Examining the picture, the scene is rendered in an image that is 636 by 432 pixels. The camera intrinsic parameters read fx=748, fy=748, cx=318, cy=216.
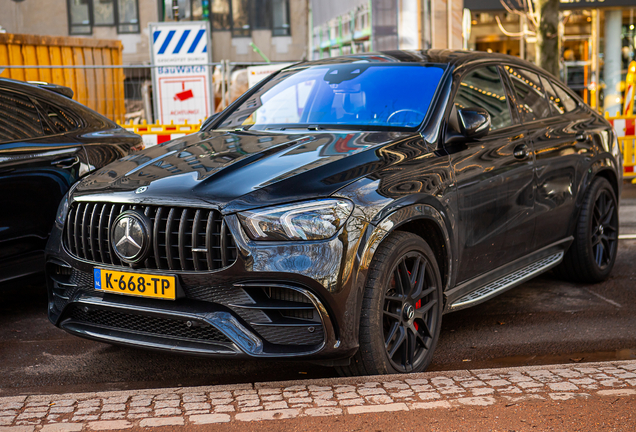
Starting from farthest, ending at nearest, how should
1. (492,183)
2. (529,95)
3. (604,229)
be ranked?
1. (604,229)
2. (529,95)
3. (492,183)

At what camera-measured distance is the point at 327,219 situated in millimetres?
3277

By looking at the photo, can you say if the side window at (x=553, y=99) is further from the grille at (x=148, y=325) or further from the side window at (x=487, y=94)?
the grille at (x=148, y=325)

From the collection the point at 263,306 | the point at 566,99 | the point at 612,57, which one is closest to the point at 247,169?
the point at 263,306

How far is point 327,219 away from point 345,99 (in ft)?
4.99

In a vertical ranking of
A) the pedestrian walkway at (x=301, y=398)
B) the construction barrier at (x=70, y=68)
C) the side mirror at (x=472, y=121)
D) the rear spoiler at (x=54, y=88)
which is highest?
the construction barrier at (x=70, y=68)

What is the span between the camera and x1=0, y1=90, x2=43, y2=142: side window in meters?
4.98

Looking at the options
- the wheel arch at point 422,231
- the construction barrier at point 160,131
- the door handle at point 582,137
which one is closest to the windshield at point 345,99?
the wheel arch at point 422,231

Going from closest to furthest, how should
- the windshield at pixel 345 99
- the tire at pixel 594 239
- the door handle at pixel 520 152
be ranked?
the windshield at pixel 345 99, the door handle at pixel 520 152, the tire at pixel 594 239

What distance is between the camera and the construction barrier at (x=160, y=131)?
32.9 ft

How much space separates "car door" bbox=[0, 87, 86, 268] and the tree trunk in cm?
865

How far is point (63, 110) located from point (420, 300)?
315cm

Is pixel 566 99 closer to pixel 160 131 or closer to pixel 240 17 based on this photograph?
pixel 160 131

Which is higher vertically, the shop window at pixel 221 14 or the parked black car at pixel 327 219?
the shop window at pixel 221 14

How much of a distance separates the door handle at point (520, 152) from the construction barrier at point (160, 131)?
242 inches
